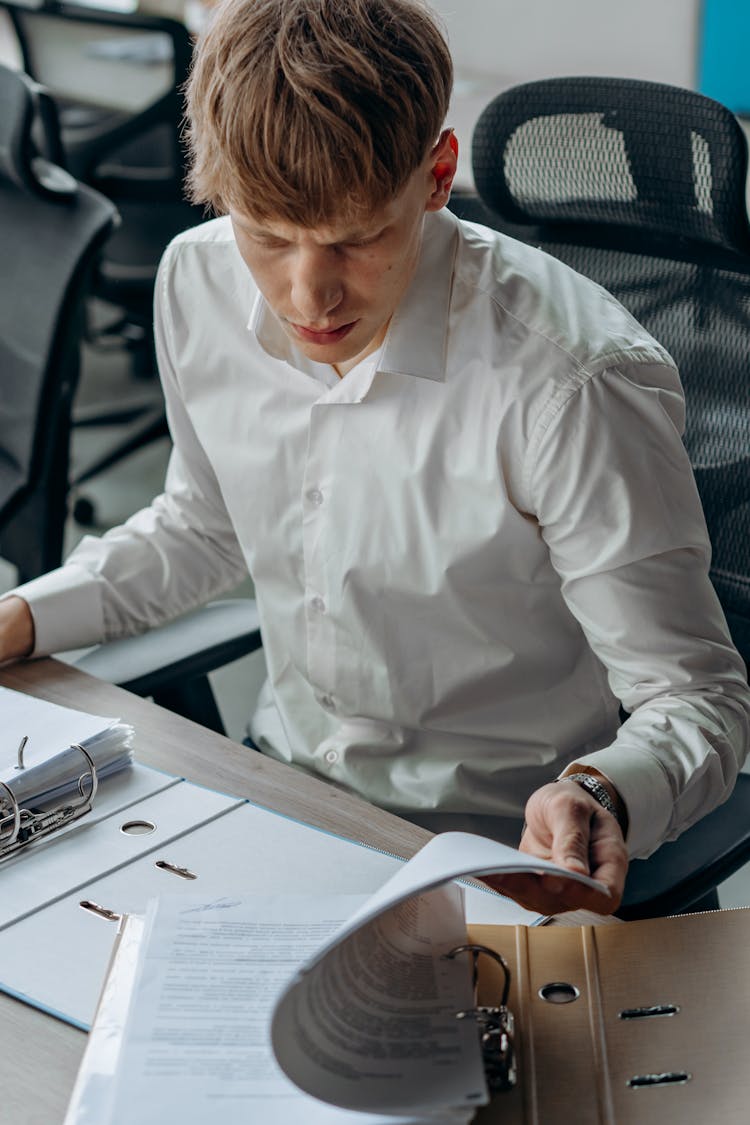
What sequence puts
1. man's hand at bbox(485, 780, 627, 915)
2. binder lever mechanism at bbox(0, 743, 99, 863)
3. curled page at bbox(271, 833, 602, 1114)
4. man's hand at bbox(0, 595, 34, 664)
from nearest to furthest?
curled page at bbox(271, 833, 602, 1114)
man's hand at bbox(485, 780, 627, 915)
binder lever mechanism at bbox(0, 743, 99, 863)
man's hand at bbox(0, 595, 34, 664)

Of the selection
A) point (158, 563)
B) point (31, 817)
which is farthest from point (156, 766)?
point (158, 563)

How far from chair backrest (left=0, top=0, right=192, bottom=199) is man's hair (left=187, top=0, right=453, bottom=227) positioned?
2367mm

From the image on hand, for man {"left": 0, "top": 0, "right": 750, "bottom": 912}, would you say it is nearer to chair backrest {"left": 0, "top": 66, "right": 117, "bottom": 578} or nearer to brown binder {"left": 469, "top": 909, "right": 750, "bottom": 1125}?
brown binder {"left": 469, "top": 909, "right": 750, "bottom": 1125}

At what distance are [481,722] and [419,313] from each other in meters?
0.39

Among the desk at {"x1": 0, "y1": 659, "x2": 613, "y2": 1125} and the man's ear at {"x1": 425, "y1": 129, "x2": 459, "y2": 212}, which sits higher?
the man's ear at {"x1": 425, "y1": 129, "x2": 459, "y2": 212}

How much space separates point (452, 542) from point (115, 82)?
2861 mm

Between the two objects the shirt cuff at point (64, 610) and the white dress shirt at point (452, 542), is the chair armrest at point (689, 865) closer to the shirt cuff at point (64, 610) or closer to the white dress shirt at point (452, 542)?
the white dress shirt at point (452, 542)

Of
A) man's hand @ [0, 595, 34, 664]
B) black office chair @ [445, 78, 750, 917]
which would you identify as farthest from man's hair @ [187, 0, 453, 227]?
man's hand @ [0, 595, 34, 664]

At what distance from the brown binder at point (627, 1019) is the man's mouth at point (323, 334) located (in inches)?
18.3

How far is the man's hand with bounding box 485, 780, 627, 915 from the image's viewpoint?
2.93 ft

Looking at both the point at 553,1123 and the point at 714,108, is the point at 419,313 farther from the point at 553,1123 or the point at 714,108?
the point at 553,1123

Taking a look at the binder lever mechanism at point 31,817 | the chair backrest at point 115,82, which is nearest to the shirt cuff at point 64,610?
the binder lever mechanism at point 31,817

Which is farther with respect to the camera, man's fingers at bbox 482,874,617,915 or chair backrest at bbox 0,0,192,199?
chair backrest at bbox 0,0,192,199

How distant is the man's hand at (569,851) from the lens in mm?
893
